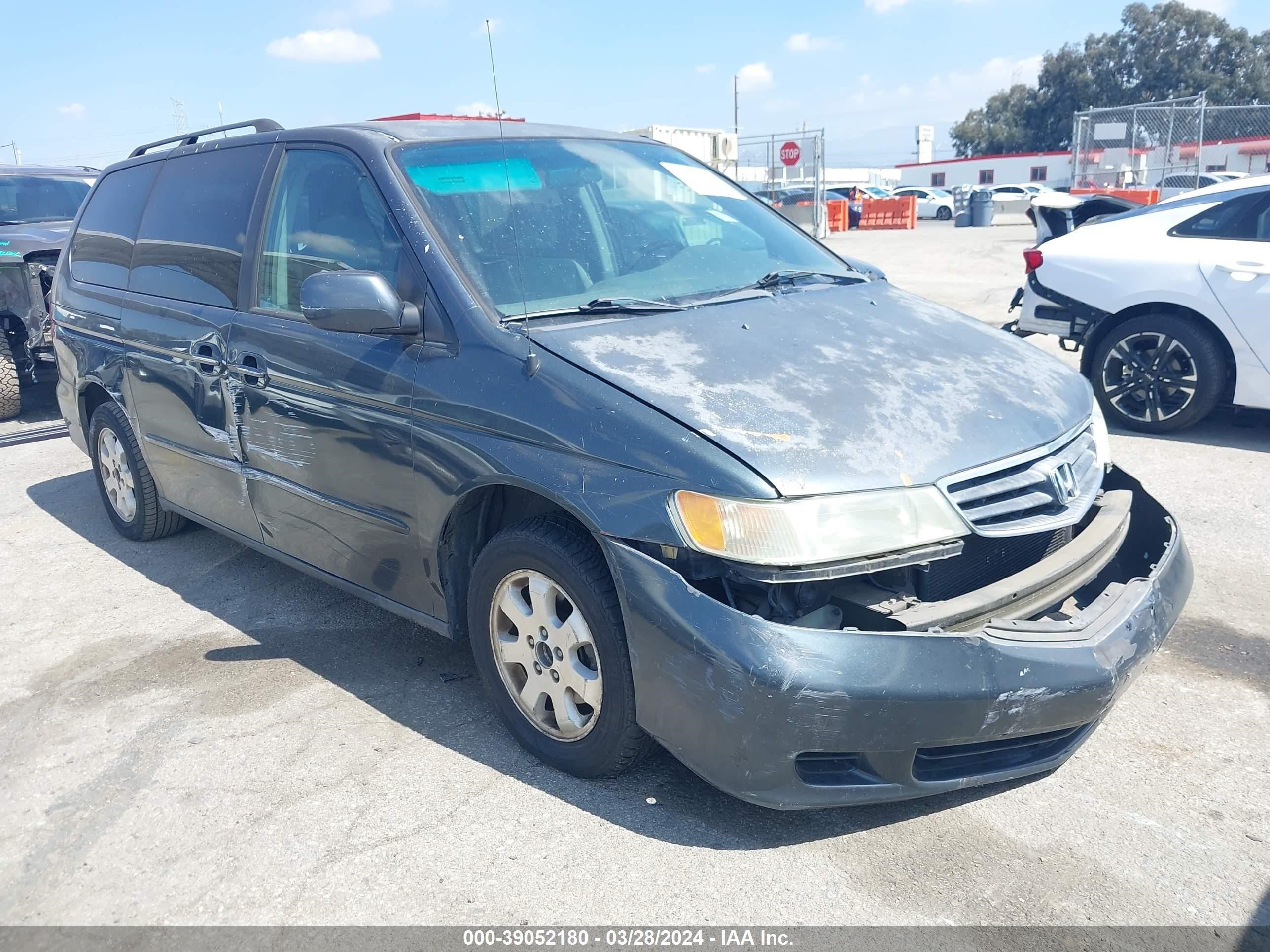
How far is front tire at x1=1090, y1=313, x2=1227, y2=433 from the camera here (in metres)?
6.11

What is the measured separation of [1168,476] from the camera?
565 centimetres

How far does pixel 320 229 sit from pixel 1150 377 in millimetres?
5093

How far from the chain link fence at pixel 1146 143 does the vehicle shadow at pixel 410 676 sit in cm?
1811

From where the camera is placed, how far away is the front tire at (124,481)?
16.6 feet

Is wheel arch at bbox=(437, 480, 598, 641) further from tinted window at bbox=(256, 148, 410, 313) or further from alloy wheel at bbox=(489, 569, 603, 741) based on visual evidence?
tinted window at bbox=(256, 148, 410, 313)

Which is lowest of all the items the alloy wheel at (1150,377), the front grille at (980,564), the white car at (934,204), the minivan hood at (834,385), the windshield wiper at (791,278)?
the white car at (934,204)

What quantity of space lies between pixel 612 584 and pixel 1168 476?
421 centimetres

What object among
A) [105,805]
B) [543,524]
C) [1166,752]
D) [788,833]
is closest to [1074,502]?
[1166,752]

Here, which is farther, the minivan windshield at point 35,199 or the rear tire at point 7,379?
the minivan windshield at point 35,199

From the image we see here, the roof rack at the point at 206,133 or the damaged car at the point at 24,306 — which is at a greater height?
the roof rack at the point at 206,133

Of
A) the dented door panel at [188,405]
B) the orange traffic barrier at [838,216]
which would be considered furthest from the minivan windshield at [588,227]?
the orange traffic barrier at [838,216]

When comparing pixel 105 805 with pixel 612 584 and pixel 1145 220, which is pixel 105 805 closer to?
pixel 612 584

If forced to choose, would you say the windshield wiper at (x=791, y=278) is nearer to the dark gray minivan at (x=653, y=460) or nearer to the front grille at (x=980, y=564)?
the dark gray minivan at (x=653, y=460)

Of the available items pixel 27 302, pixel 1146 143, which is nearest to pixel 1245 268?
pixel 27 302
